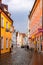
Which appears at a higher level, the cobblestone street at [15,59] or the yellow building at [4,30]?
the yellow building at [4,30]

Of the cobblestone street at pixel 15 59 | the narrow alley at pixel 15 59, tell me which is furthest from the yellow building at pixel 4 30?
the cobblestone street at pixel 15 59

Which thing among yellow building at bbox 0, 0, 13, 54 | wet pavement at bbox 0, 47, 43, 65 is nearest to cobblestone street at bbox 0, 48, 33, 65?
wet pavement at bbox 0, 47, 43, 65

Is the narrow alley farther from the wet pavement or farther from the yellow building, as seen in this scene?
the yellow building

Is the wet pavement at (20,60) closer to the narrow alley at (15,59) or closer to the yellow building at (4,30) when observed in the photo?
the narrow alley at (15,59)

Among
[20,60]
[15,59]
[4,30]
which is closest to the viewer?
[20,60]

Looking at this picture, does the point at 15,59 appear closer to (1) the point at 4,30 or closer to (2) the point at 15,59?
(2) the point at 15,59

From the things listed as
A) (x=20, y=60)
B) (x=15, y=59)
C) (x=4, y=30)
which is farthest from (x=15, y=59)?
(x=4, y=30)

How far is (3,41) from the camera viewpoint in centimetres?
4059

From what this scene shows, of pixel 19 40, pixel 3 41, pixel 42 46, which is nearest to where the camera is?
pixel 3 41

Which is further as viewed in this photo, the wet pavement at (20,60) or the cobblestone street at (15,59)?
the wet pavement at (20,60)

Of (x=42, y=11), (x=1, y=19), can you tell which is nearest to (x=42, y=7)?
(x=42, y=11)

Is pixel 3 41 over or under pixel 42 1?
under

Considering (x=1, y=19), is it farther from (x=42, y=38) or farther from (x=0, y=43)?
(x=42, y=38)

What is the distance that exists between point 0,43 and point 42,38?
11.4m
